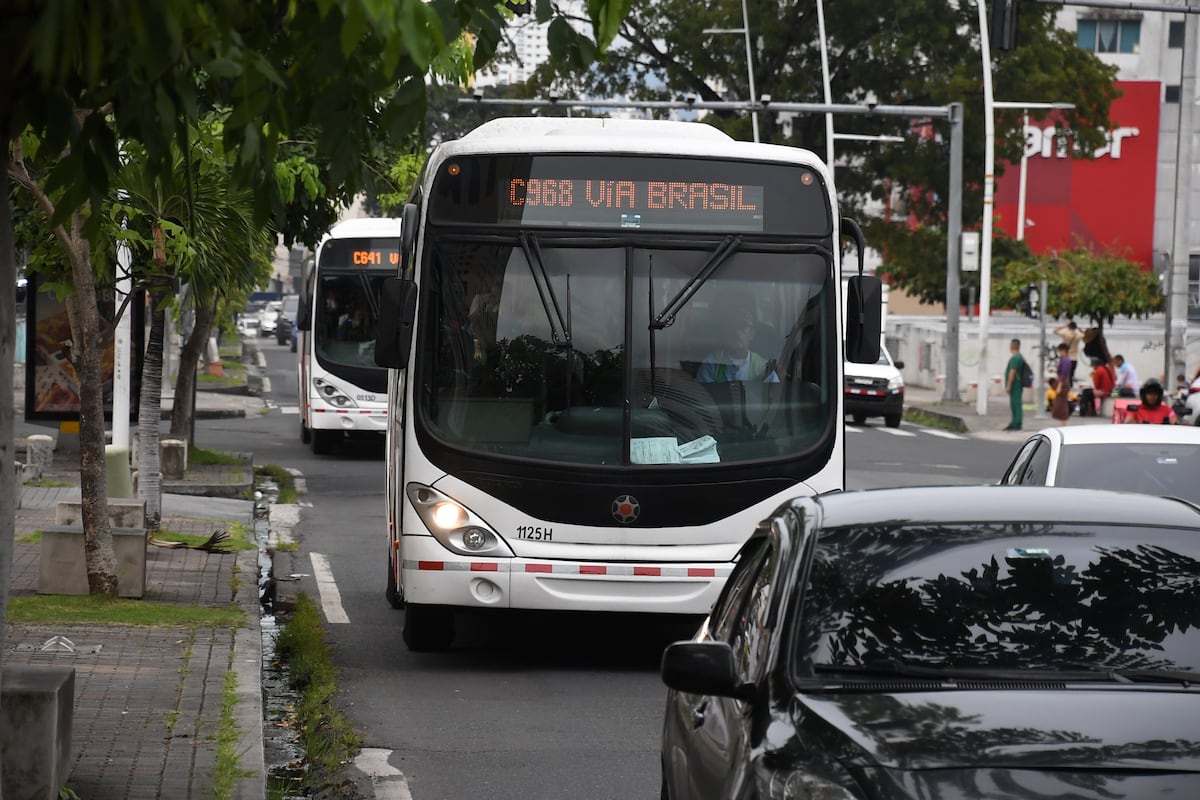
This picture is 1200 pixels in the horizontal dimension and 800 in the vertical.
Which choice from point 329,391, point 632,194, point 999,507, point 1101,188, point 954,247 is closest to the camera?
point 999,507

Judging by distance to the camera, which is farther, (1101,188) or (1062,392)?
(1101,188)

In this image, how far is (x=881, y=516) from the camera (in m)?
5.20

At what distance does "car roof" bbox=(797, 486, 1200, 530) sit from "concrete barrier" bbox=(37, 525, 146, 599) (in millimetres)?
7575

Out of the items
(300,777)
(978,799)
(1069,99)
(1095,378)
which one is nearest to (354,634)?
(300,777)

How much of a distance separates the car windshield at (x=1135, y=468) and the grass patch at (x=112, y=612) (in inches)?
194

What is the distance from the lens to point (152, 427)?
15836 millimetres

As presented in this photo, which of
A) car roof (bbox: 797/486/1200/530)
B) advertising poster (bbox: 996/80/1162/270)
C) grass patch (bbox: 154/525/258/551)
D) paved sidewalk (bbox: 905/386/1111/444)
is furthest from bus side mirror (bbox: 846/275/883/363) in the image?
advertising poster (bbox: 996/80/1162/270)

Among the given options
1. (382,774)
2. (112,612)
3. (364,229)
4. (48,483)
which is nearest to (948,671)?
(382,774)

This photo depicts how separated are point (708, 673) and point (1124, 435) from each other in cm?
693

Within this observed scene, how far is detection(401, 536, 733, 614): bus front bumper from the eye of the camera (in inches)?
400

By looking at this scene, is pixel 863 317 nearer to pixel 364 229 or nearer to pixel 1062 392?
pixel 364 229

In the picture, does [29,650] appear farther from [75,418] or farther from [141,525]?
[75,418]

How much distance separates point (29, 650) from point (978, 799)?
23.2 ft

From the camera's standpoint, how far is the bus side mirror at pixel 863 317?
10.2 metres
